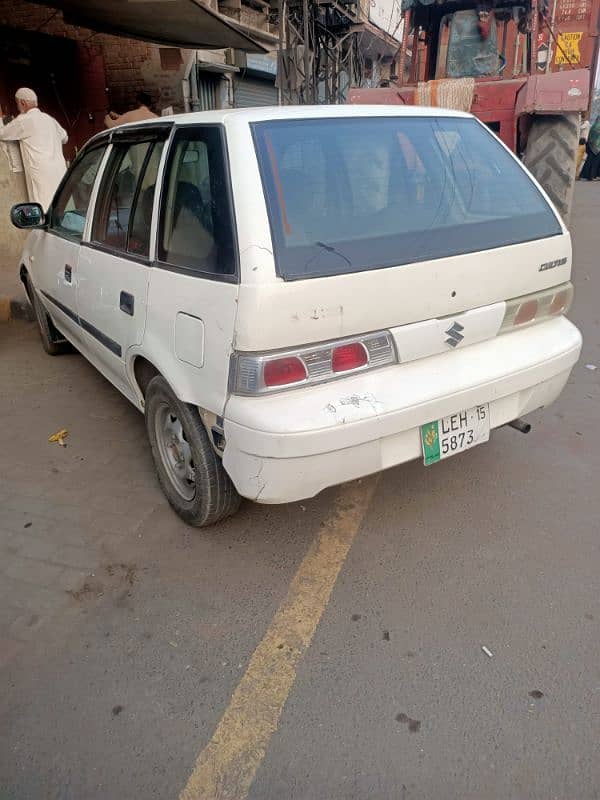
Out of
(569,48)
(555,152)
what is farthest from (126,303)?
(569,48)

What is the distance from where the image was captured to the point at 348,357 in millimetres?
2148

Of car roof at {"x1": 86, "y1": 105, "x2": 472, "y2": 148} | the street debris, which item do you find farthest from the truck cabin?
the street debris

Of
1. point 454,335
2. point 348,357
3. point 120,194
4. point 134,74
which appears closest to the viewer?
point 348,357

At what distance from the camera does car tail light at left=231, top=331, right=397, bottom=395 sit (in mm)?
2035

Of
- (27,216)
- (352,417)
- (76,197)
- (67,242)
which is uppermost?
(76,197)

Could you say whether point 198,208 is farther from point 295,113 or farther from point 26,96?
point 26,96

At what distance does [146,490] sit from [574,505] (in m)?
2.16

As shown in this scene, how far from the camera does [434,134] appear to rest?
106 inches

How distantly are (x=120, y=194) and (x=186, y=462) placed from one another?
1462 mm

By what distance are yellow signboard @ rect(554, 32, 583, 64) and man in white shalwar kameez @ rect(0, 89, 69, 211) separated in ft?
23.8

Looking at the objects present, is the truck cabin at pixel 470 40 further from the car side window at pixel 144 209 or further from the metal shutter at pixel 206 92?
the car side window at pixel 144 209

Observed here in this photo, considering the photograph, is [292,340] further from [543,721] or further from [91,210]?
[91,210]

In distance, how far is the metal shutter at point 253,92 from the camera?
14653 mm

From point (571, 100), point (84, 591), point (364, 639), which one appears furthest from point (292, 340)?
point (571, 100)
